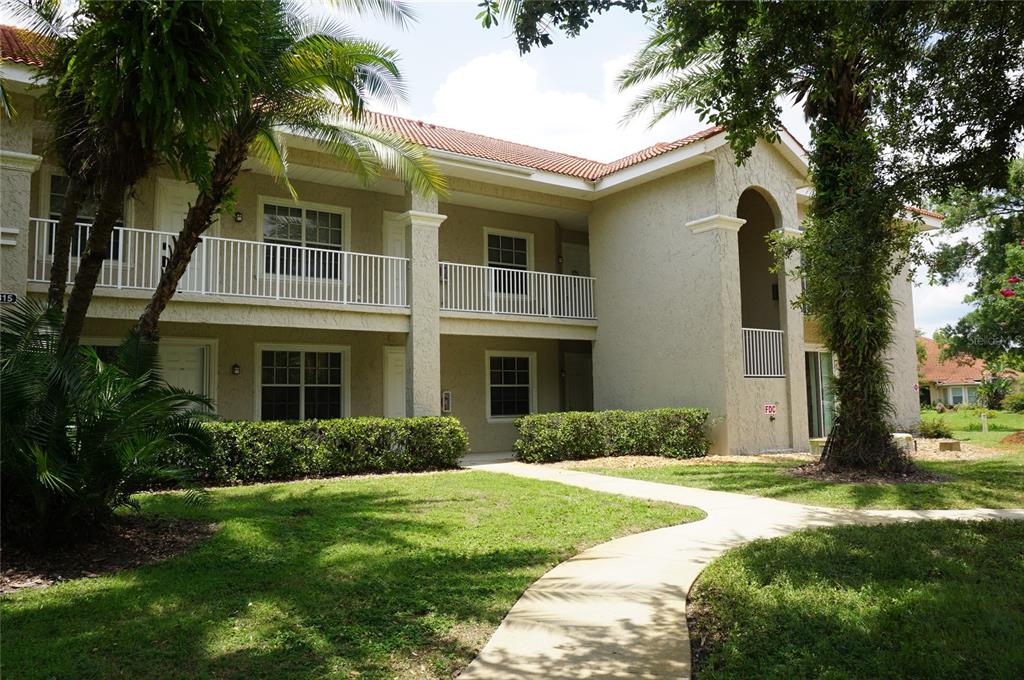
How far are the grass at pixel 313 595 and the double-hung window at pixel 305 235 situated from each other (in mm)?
6818

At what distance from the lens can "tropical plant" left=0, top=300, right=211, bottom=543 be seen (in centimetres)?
566

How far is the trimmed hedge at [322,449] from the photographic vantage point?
10938 mm

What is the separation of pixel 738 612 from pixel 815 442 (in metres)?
13.3

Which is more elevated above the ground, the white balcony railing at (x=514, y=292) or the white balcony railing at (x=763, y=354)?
the white balcony railing at (x=514, y=292)

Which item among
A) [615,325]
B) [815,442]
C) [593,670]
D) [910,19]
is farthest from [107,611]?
[815,442]

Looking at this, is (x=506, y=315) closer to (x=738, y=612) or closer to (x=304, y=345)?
(x=304, y=345)

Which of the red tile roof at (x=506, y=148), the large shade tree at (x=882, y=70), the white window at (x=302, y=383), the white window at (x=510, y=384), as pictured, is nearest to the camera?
the large shade tree at (x=882, y=70)

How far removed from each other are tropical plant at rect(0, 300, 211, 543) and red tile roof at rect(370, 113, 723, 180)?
8.38m

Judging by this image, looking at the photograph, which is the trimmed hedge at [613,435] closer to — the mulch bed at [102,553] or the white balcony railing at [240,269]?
the white balcony railing at [240,269]

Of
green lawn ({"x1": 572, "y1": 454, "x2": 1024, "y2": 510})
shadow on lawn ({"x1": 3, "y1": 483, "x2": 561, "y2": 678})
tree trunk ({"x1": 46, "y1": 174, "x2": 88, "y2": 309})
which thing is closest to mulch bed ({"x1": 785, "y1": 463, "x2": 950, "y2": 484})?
green lawn ({"x1": 572, "y1": 454, "x2": 1024, "y2": 510})

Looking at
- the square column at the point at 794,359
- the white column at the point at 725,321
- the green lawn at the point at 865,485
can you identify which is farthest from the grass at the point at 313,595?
the square column at the point at 794,359

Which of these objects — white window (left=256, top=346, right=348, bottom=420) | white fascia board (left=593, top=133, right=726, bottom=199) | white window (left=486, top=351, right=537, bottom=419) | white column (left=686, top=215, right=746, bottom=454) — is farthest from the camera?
white window (left=486, top=351, right=537, bottom=419)

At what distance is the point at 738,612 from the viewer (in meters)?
4.74

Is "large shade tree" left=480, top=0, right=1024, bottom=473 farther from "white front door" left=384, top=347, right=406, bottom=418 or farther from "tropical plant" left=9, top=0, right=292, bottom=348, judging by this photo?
"white front door" left=384, top=347, right=406, bottom=418
